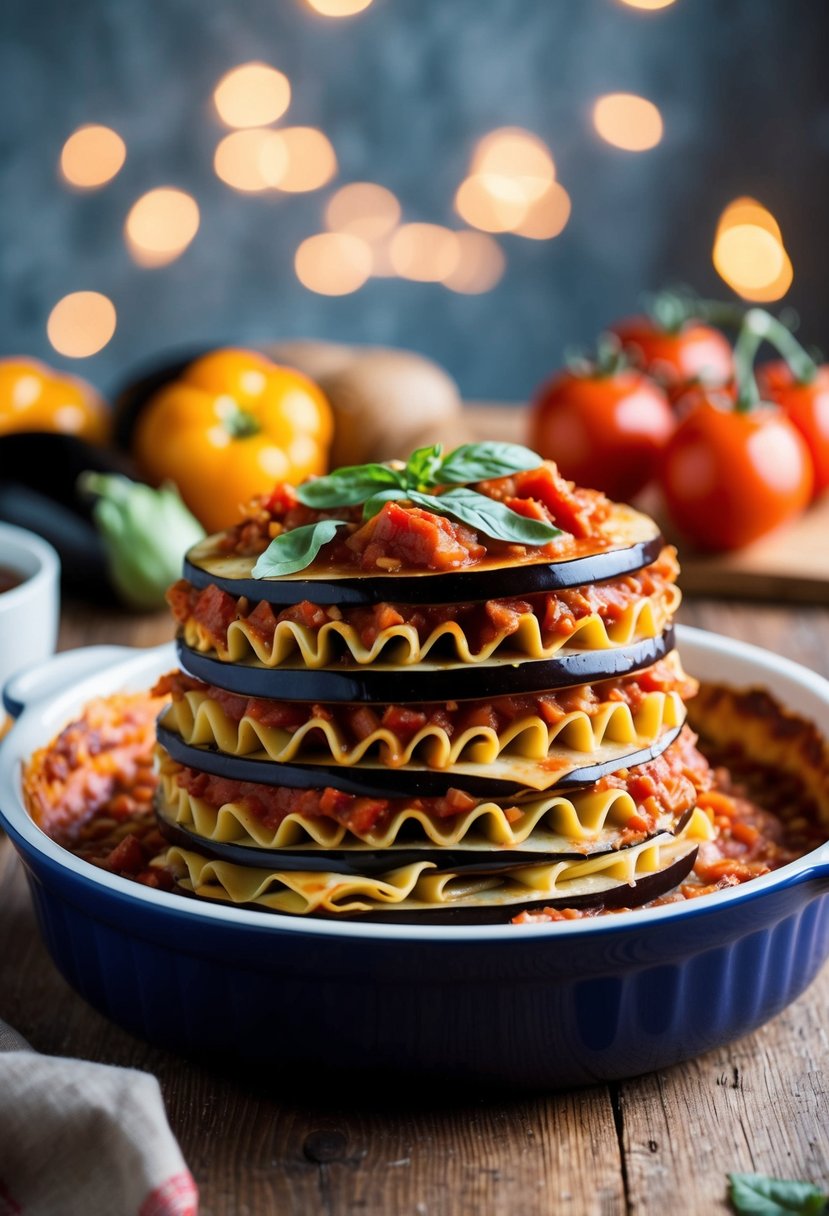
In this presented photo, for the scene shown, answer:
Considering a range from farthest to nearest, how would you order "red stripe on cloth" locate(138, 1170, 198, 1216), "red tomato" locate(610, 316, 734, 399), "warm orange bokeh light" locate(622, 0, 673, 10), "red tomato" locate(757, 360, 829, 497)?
"warm orange bokeh light" locate(622, 0, 673, 10), "red tomato" locate(610, 316, 734, 399), "red tomato" locate(757, 360, 829, 497), "red stripe on cloth" locate(138, 1170, 198, 1216)

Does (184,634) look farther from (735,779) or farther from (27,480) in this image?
(27,480)

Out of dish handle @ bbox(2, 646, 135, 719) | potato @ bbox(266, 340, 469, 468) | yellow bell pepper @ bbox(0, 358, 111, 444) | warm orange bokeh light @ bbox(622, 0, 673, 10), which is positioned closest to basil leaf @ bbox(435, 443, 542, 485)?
dish handle @ bbox(2, 646, 135, 719)

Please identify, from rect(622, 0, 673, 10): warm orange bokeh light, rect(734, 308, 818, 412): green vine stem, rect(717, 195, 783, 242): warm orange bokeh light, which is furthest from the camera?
rect(717, 195, 783, 242): warm orange bokeh light

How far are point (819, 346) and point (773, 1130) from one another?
5.84 m

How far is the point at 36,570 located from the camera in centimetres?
367

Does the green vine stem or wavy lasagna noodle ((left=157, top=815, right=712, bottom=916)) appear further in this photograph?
the green vine stem

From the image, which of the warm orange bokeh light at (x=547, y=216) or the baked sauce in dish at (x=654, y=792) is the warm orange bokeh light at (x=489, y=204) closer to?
the warm orange bokeh light at (x=547, y=216)

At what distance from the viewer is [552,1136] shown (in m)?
2.19

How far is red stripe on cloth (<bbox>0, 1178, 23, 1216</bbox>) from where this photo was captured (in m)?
2.00

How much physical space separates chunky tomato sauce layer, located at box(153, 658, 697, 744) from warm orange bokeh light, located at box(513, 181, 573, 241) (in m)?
5.46

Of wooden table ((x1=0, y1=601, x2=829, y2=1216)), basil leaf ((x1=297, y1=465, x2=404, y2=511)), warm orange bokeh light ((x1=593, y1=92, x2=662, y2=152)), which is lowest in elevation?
wooden table ((x1=0, y1=601, x2=829, y2=1216))

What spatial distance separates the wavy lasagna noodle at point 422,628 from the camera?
225cm

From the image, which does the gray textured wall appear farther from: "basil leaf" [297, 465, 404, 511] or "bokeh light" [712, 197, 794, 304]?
"basil leaf" [297, 465, 404, 511]

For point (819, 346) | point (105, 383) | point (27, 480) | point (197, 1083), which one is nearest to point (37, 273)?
point (105, 383)
